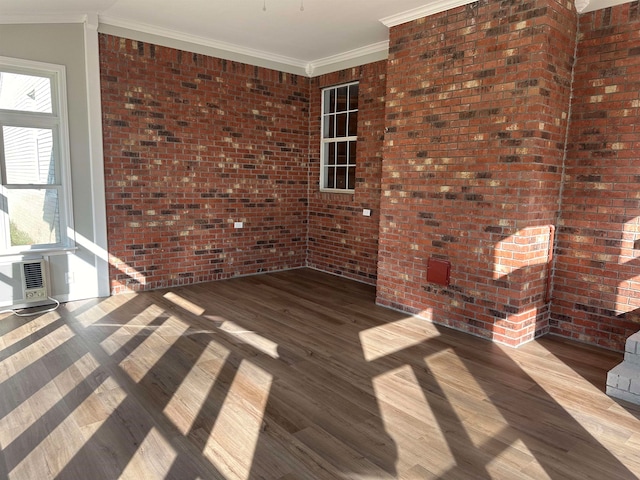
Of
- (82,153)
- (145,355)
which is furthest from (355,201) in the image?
(145,355)

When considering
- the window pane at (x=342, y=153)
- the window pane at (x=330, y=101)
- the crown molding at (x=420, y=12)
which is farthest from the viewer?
the window pane at (x=330, y=101)

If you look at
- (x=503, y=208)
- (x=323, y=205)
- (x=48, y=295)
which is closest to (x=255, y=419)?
(x=503, y=208)

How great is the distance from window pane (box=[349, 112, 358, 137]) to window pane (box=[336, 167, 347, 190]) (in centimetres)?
51

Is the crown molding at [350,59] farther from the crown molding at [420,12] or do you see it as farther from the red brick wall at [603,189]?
the red brick wall at [603,189]

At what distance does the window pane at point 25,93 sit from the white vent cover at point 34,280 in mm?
1586

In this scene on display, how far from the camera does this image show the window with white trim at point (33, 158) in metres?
4.45

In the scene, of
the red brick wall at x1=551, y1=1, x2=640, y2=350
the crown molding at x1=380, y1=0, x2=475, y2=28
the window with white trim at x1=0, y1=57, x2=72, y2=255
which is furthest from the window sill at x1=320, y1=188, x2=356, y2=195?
the window with white trim at x1=0, y1=57, x2=72, y2=255

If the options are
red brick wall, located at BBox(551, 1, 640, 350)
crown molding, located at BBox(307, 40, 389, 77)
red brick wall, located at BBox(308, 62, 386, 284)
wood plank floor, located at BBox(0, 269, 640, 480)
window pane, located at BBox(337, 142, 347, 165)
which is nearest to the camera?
wood plank floor, located at BBox(0, 269, 640, 480)

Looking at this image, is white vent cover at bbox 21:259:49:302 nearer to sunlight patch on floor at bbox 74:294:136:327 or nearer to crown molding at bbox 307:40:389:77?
sunlight patch on floor at bbox 74:294:136:327

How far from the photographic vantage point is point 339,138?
20.9 feet

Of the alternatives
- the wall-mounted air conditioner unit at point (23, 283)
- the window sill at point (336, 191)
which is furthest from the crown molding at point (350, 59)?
the wall-mounted air conditioner unit at point (23, 283)

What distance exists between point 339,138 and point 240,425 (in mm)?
4643

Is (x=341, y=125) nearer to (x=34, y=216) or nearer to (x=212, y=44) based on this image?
(x=212, y=44)

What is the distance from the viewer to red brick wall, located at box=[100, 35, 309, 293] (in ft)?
16.7
